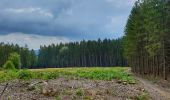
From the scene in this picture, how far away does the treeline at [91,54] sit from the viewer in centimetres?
15475

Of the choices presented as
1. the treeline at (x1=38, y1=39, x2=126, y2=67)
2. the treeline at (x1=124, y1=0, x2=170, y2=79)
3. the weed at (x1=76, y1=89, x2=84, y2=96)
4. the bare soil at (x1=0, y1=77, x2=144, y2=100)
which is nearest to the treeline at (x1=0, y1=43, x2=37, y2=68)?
the treeline at (x1=38, y1=39, x2=126, y2=67)

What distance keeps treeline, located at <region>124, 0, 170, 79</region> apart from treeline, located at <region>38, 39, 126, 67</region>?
70954 mm

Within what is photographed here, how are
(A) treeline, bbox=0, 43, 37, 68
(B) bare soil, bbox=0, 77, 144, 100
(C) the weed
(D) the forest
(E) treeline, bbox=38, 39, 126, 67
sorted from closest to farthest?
1. (B) bare soil, bbox=0, 77, 144, 100
2. (C) the weed
3. (A) treeline, bbox=0, 43, 37, 68
4. (D) the forest
5. (E) treeline, bbox=38, 39, 126, 67

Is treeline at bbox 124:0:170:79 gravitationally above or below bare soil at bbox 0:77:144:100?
above

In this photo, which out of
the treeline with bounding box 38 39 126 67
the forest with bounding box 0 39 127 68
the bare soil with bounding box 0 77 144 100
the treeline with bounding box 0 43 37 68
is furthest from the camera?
the treeline with bounding box 38 39 126 67

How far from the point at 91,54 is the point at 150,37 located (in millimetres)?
106111

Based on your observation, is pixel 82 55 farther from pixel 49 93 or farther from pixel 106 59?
pixel 49 93

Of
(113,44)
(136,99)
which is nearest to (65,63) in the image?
(113,44)

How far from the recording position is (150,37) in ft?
174

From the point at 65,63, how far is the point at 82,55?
15.0 m

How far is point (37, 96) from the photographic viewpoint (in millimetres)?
15508

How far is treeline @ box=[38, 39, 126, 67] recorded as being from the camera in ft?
508

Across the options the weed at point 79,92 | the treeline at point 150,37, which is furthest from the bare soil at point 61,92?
the treeline at point 150,37

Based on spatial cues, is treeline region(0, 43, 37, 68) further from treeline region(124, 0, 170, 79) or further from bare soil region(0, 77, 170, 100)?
bare soil region(0, 77, 170, 100)
